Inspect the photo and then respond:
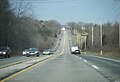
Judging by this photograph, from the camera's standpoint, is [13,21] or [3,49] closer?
[3,49]

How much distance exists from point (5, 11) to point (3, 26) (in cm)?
380

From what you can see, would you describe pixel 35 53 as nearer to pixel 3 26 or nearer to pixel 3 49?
pixel 3 49

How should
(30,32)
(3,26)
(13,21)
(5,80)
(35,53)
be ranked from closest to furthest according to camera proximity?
(5,80), (35,53), (3,26), (13,21), (30,32)

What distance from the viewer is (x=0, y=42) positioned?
81312 mm

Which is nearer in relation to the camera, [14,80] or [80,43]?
[14,80]

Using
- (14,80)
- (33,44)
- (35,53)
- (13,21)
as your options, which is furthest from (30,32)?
(14,80)

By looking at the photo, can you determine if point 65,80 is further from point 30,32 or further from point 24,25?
point 30,32

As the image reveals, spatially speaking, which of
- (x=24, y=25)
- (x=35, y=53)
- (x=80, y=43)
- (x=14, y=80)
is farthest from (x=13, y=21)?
(x=80, y=43)

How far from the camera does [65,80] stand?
50.2ft

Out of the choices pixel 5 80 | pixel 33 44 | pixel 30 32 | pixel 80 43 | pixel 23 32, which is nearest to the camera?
pixel 5 80

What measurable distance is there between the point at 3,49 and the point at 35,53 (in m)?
8.63

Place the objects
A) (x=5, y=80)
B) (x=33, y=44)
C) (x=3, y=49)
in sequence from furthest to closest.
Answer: (x=33, y=44) → (x=3, y=49) → (x=5, y=80)

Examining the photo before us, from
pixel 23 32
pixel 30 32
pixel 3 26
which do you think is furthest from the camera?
pixel 30 32

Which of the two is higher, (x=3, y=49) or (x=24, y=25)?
(x=24, y=25)
